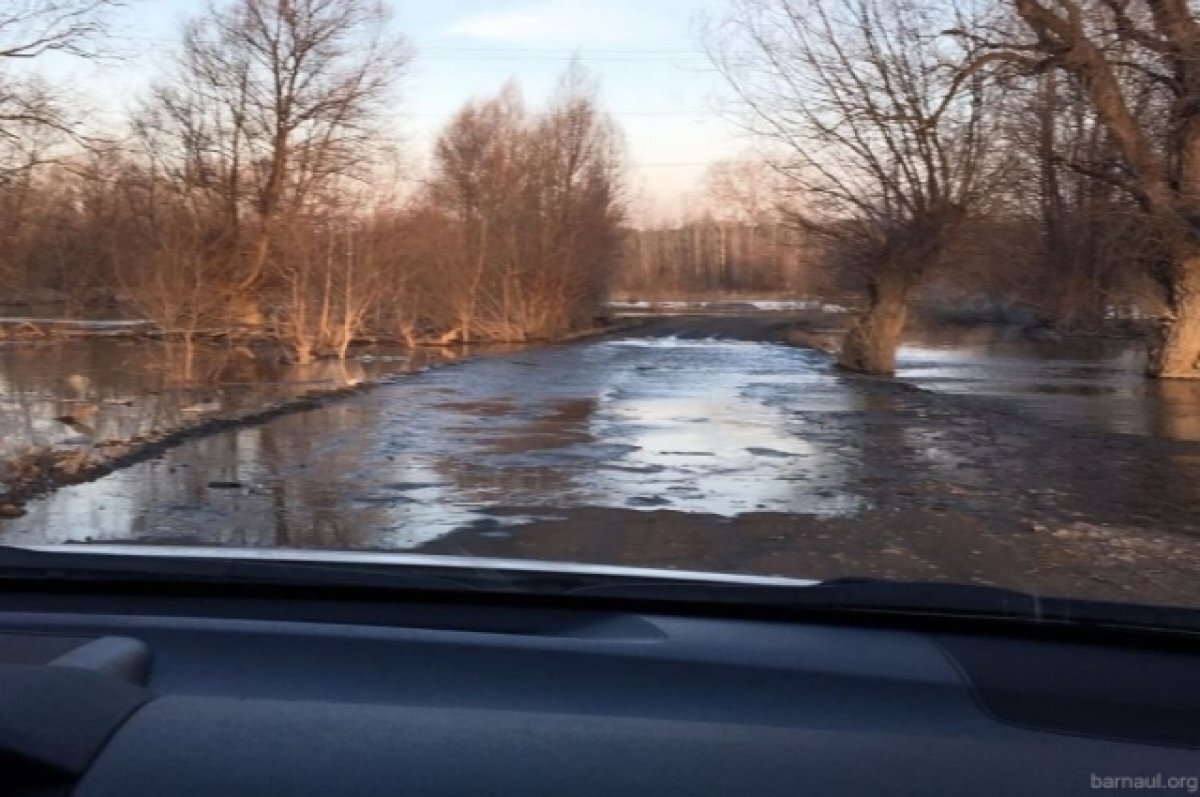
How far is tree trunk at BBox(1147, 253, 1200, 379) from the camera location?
27.6m

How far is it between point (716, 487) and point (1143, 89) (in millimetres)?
16092

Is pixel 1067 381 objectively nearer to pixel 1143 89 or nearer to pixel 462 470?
pixel 1143 89

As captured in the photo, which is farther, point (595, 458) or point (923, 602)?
point (595, 458)

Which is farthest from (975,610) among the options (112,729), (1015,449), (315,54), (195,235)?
(315,54)

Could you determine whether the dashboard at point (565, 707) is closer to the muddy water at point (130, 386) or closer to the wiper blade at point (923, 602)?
the wiper blade at point (923, 602)

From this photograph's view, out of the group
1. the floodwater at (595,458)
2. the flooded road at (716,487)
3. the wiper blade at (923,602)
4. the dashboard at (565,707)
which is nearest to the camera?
the dashboard at (565,707)

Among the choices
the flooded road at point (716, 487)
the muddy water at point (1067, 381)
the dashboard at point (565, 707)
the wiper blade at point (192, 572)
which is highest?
the wiper blade at point (192, 572)

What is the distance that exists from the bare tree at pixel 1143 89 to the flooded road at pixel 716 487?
398cm

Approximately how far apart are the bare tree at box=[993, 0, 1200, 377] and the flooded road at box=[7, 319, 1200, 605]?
3.98 metres

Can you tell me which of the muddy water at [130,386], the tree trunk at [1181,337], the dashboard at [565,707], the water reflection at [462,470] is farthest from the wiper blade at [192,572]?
the tree trunk at [1181,337]

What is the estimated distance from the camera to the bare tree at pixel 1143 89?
73.1 ft

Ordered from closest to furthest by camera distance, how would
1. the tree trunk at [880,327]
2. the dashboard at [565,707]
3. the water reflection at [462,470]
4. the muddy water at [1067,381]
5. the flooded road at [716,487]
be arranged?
1. the dashboard at [565,707]
2. the flooded road at [716,487]
3. the water reflection at [462,470]
4. the muddy water at [1067,381]
5. the tree trunk at [880,327]

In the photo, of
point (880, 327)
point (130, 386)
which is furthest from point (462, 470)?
point (880, 327)

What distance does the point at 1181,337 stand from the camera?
92.6 feet
